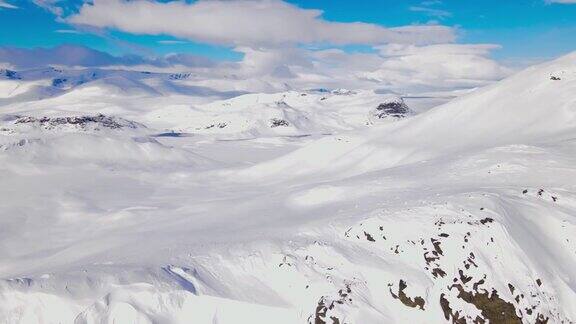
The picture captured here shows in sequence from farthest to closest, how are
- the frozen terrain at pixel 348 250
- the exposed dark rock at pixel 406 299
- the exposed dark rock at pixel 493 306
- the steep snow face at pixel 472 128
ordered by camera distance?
the steep snow face at pixel 472 128
the exposed dark rock at pixel 406 299
the frozen terrain at pixel 348 250
the exposed dark rock at pixel 493 306

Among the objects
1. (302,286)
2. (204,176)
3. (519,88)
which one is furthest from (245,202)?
(519,88)

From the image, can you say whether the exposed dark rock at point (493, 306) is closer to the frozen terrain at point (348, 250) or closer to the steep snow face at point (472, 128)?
the frozen terrain at point (348, 250)

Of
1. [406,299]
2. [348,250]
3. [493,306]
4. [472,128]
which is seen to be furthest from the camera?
[472,128]

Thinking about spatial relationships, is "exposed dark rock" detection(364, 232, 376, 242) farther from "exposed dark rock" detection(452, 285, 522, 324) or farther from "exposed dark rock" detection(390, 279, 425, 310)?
"exposed dark rock" detection(452, 285, 522, 324)

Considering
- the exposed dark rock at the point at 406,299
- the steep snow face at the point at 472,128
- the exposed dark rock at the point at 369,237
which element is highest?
the steep snow face at the point at 472,128

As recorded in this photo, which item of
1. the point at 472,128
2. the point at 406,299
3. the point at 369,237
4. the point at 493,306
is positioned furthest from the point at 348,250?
the point at 472,128

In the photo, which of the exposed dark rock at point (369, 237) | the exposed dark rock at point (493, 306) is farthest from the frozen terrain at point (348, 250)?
the exposed dark rock at point (369, 237)

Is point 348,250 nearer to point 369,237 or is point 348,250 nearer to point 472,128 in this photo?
point 369,237

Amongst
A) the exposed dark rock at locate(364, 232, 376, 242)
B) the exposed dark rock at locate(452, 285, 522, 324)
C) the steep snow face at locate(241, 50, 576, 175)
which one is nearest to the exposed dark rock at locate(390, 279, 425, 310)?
the exposed dark rock at locate(452, 285, 522, 324)

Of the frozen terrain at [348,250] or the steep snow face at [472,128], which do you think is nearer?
the frozen terrain at [348,250]

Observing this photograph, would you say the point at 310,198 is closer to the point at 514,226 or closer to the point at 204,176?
the point at 514,226

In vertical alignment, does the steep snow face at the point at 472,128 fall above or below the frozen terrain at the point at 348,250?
above
